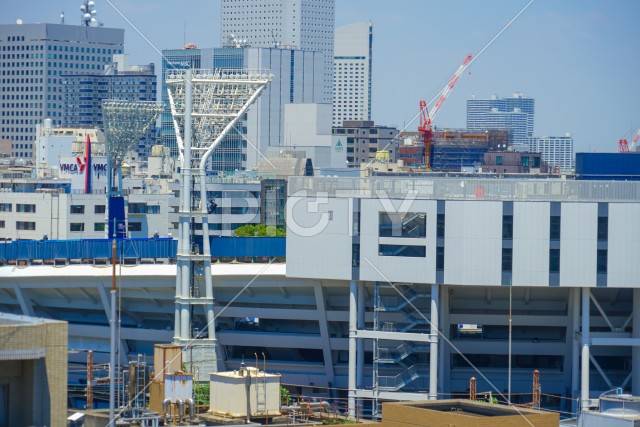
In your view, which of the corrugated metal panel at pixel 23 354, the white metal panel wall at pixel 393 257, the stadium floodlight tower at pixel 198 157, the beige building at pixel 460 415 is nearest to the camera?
the corrugated metal panel at pixel 23 354

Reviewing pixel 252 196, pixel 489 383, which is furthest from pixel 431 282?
pixel 252 196

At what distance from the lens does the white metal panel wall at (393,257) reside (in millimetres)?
50531

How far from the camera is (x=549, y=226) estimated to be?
49.6m

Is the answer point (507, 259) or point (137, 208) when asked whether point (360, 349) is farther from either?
point (137, 208)

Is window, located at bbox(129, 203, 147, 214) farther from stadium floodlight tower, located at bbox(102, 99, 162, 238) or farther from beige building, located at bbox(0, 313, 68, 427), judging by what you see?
beige building, located at bbox(0, 313, 68, 427)

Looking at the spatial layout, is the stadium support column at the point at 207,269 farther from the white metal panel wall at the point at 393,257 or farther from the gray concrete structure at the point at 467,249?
the white metal panel wall at the point at 393,257

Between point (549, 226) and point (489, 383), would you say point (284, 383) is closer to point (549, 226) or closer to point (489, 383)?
point (489, 383)

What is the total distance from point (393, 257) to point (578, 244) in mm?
5975

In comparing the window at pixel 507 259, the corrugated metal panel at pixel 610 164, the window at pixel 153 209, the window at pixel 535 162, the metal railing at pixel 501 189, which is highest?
the window at pixel 535 162

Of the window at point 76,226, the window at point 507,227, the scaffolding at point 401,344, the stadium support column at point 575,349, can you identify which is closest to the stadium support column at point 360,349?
the scaffolding at point 401,344

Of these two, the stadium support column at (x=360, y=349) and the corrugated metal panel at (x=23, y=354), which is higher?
the corrugated metal panel at (x=23, y=354)

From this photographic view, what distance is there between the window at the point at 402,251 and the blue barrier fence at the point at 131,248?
9033 mm

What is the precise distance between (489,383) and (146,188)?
208 ft

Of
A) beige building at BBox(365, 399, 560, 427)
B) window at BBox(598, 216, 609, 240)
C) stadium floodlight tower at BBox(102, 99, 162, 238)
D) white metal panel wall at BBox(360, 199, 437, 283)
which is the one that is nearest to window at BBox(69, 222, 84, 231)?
stadium floodlight tower at BBox(102, 99, 162, 238)
